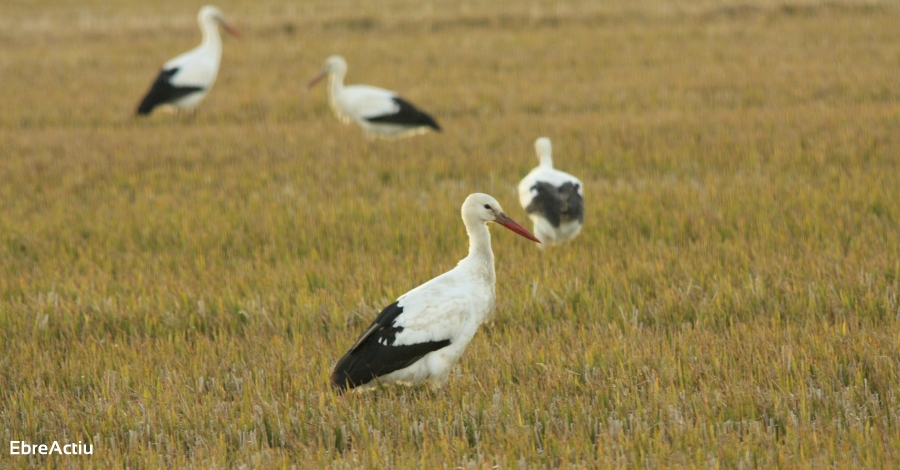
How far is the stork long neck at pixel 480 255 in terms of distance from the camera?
458cm

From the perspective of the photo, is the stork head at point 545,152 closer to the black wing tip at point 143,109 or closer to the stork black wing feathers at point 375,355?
the stork black wing feathers at point 375,355

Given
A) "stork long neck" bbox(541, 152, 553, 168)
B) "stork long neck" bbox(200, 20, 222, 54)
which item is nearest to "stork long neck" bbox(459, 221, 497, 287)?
"stork long neck" bbox(541, 152, 553, 168)

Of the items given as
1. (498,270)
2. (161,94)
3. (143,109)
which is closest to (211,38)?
(161,94)

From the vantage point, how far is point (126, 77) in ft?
53.9

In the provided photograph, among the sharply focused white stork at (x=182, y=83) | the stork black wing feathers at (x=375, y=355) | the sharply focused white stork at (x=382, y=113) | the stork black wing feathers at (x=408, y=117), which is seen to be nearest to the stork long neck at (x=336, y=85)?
the sharply focused white stork at (x=382, y=113)

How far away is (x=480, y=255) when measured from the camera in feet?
15.2

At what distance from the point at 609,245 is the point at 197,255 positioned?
9.79 ft

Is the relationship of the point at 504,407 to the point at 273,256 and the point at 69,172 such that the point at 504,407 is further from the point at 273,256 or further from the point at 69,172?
the point at 69,172

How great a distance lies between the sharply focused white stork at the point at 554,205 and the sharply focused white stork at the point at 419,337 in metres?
2.16

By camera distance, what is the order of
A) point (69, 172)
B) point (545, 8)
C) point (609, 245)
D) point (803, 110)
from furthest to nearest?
point (545, 8) → point (803, 110) → point (69, 172) → point (609, 245)

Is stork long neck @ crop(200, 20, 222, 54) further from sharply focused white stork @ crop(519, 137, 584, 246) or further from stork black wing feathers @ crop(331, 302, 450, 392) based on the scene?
stork black wing feathers @ crop(331, 302, 450, 392)

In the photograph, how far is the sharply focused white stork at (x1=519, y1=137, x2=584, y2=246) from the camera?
6.54 metres

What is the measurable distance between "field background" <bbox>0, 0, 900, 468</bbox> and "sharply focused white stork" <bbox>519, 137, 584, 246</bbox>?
179 millimetres

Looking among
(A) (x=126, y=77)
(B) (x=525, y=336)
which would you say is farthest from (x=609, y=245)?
(A) (x=126, y=77)
